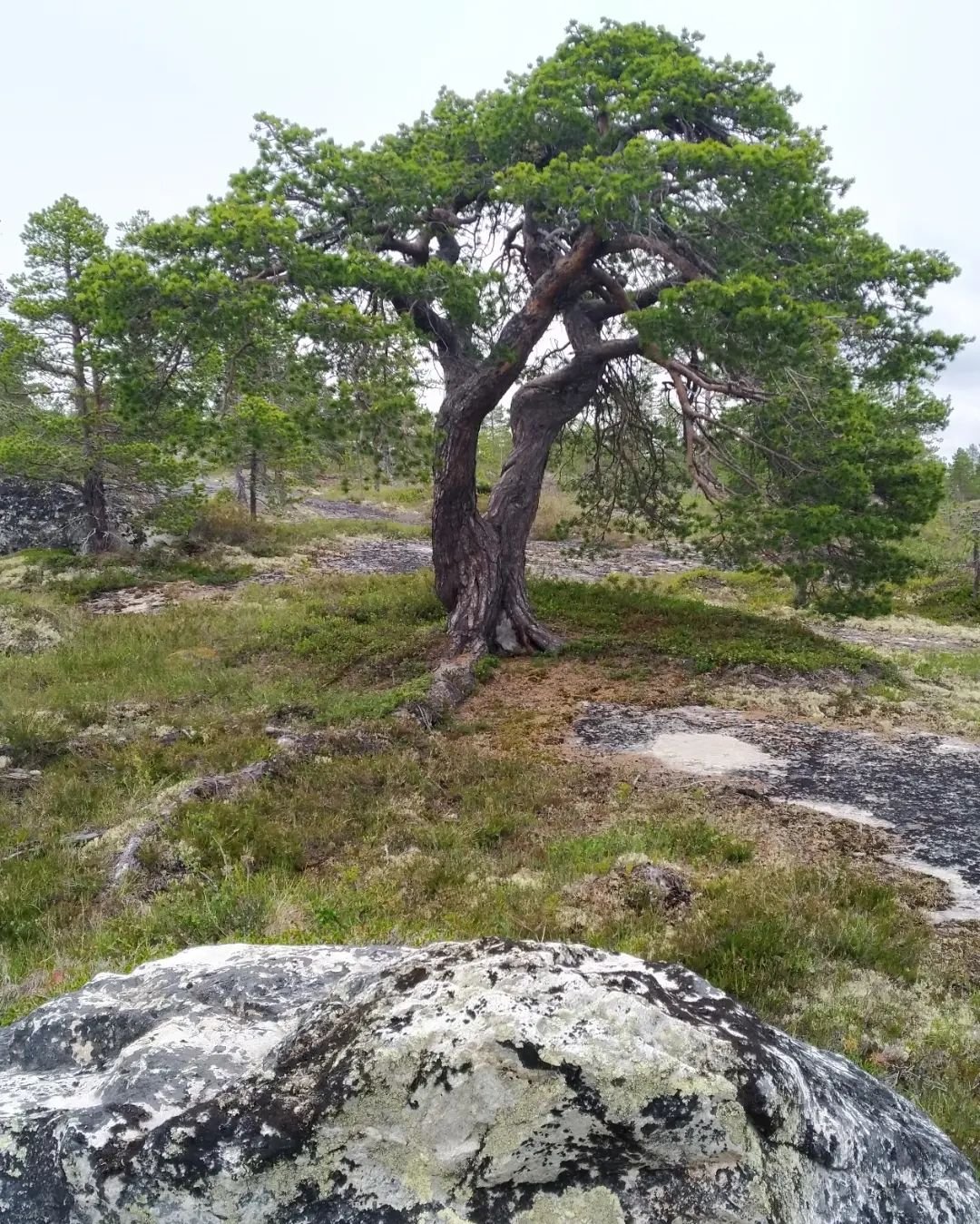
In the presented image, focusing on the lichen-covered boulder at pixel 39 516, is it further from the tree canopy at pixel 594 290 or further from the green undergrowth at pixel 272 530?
the tree canopy at pixel 594 290

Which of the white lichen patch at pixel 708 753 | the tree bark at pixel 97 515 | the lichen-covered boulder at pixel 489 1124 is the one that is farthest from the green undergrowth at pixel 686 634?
the tree bark at pixel 97 515

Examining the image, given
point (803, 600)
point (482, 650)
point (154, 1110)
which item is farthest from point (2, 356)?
point (154, 1110)

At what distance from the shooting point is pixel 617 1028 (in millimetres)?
2221

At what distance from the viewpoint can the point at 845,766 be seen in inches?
384

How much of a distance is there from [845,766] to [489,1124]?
8758 millimetres

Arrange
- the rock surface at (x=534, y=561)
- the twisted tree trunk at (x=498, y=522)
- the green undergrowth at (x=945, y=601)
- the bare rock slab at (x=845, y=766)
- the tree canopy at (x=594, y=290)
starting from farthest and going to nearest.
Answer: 1. the rock surface at (x=534, y=561)
2. the green undergrowth at (x=945, y=601)
3. the twisted tree trunk at (x=498, y=522)
4. the tree canopy at (x=594, y=290)
5. the bare rock slab at (x=845, y=766)

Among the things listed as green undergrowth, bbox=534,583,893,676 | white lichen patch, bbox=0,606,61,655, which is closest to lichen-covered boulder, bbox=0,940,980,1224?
green undergrowth, bbox=534,583,893,676

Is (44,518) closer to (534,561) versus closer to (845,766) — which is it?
(534,561)

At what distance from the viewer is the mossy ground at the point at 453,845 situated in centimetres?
496

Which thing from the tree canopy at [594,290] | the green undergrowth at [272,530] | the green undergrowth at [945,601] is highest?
the tree canopy at [594,290]

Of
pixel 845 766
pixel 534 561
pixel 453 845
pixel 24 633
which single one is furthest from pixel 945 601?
pixel 24 633

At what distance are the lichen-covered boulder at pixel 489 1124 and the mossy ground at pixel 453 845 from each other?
1.85 m

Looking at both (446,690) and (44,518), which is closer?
(446,690)

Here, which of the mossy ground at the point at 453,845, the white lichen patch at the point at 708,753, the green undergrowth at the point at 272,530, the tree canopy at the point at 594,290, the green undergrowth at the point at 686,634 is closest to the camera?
the mossy ground at the point at 453,845
